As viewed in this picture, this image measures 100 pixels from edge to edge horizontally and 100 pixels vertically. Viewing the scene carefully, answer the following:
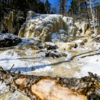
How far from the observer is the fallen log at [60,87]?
3.88ft

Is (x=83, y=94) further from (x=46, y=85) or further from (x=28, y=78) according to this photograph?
(x=28, y=78)

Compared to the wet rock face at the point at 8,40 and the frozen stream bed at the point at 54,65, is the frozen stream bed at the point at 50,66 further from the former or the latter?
the wet rock face at the point at 8,40

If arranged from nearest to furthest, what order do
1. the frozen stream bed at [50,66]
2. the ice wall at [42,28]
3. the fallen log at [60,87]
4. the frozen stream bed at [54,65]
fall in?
1. the fallen log at [60,87]
2. the frozen stream bed at [50,66]
3. the frozen stream bed at [54,65]
4. the ice wall at [42,28]

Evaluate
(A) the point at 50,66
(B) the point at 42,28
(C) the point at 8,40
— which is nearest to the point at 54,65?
(A) the point at 50,66

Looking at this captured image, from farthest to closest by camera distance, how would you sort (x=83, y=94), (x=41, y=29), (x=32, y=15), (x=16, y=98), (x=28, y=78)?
(x=32, y=15) → (x=41, y=29) → (x=16, y=98) → (x=28, y=78) → (x=83, y=94)

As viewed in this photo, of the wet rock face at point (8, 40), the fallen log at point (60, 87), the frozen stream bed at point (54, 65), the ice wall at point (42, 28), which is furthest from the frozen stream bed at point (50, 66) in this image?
the ice wall at point (42, 28)

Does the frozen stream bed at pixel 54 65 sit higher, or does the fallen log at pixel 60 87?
the fallen log at pixel 60 87

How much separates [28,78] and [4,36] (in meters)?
10.4

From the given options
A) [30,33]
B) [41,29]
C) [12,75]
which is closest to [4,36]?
[30,33]

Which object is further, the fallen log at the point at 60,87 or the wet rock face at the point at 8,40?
the wet rock face at the point at 8,40

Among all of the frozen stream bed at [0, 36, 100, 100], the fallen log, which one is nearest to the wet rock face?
the frozen stream bed at [0, 36, 100, 100]

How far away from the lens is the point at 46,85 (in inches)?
57.5

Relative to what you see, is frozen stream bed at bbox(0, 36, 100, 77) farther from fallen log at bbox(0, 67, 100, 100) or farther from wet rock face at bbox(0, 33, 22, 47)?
wet rock face at bbox(0, 33, 22, 47)

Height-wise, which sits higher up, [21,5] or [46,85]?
[21,5]
